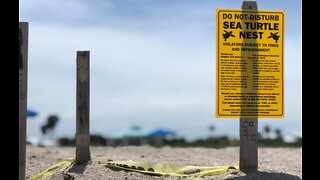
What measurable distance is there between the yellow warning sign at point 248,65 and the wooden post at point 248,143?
0.37 feet

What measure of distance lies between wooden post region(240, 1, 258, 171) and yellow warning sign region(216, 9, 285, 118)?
0.11m

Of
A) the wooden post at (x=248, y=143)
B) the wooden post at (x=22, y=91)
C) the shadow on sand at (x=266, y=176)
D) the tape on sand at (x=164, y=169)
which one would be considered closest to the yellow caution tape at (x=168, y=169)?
the tape on sand at (x=164, y=169)

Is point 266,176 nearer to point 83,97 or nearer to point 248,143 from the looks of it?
point 248,143

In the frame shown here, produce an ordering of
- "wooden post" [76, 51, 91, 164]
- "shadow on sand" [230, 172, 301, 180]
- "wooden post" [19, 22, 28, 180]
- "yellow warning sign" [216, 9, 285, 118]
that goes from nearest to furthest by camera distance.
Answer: "wooden post" [19, 22, 28, 180]
"shadow on sand" [230, 172, 301, 180]
"yellow warning sign" [216, 9, 285, 118]
"wooden post" [76, 51, 91, 164]

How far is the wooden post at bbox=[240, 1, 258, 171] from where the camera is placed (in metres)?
8.23

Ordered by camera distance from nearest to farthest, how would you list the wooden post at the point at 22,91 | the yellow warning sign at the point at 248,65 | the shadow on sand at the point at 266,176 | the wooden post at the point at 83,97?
the wooden post at the point at 22,91 < the shadow on sand at the point at 266,176 < the yellow warning sign at the point at 248,65 < the wooden post at the point at 83,97

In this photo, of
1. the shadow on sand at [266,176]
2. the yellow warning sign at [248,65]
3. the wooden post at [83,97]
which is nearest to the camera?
the shadow on sand at [266,176]

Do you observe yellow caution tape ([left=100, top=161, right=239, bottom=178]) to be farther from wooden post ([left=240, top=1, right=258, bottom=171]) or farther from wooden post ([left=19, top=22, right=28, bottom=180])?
wooden post ([left=19, top=22, right=28, bottom=180])

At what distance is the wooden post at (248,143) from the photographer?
823cm

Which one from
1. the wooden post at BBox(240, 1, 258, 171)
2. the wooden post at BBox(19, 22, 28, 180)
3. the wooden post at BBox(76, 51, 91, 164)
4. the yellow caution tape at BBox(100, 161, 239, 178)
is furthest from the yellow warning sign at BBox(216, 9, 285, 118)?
the wooden post at BBox(19, 22, 28, 180)

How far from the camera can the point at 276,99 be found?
27.6 feet

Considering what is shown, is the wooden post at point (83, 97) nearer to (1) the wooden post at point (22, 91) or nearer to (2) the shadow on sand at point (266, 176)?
(1) the wooden post at point (22, 91)
